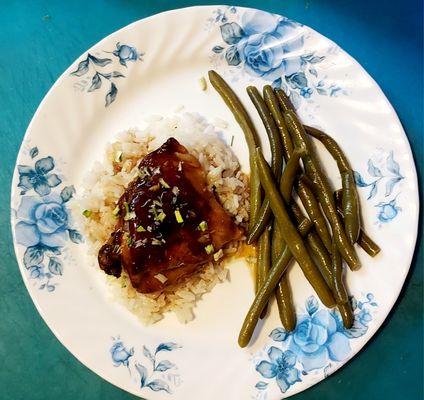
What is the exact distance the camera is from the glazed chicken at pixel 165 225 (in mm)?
3340

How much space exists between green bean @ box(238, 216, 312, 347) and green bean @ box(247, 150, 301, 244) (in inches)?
9.7

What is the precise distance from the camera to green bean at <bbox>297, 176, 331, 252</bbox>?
11.6 feet

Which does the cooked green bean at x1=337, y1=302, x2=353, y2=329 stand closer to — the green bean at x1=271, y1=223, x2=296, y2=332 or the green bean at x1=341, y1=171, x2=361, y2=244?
the green bean at x1=271, y1=223, x2=296, y2=332

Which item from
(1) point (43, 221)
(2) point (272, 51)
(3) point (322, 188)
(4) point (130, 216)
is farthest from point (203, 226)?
(2) point (272, 51)

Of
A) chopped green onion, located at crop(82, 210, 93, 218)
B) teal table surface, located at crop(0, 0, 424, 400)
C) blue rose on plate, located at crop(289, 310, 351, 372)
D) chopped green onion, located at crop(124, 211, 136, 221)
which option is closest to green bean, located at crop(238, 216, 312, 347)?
blue rose on plate, located at crop(289, 310, 351, 372)

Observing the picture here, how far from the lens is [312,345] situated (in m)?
3.47

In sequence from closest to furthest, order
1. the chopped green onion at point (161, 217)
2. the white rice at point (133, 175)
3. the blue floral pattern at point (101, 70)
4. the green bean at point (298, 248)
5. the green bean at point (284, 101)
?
the chopped green onion at point (161, 217) < the green bean at point (298, 248) < the white rice at point (133, 175) < the green bean at point (284, 101) < the blue floral pattern at point (101, 70)

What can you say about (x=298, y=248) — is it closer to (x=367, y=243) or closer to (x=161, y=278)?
(x=367, y=243)

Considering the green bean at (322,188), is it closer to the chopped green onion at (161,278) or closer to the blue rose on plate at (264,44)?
the blue rose on plate at (264,44)

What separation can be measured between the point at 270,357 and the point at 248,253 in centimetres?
76

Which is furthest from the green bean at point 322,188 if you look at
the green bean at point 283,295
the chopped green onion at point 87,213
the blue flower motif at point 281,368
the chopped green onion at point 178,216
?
the chopped green onion at point 87,213

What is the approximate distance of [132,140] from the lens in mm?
3914

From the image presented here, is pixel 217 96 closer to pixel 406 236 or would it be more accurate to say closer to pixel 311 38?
pixel 311 38

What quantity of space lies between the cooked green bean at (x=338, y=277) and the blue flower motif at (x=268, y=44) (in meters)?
1.41
